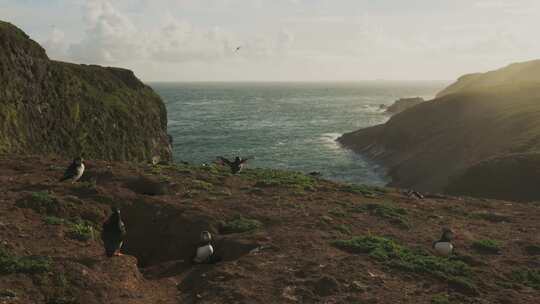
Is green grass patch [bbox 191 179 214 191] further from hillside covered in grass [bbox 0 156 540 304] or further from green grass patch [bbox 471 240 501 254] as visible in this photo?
green grass patch [bbox 471 240 501 254]

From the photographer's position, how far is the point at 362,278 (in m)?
16.9

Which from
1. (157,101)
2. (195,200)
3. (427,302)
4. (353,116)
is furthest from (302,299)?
(353,116)

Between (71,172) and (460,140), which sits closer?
(71,172)

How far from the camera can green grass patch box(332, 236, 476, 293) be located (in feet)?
57.7

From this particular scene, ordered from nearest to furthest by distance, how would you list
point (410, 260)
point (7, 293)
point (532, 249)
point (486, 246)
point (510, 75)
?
point (7, 293)
point (410, 260)
point (486, 246)
point (532, 249)
point (510, 75)

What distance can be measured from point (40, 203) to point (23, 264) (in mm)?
6136

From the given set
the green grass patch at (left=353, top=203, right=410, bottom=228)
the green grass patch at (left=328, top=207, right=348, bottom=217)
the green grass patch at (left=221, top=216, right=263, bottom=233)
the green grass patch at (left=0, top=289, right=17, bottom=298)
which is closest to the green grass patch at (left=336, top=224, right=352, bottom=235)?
the green grass patch at (left=328, top=207, right=348, bottom=217)

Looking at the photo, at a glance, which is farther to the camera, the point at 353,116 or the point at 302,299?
the point at 353,116

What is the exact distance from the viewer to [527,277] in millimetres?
18594

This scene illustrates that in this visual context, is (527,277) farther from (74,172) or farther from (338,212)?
(74,172)

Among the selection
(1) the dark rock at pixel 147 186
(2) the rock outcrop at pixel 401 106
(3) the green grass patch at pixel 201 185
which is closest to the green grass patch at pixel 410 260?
(3) the green grass patch at pixel 201 185

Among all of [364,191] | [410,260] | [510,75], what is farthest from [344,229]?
[510,75]

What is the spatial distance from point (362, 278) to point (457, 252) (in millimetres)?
5969

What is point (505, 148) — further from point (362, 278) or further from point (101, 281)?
point (101, 281)
